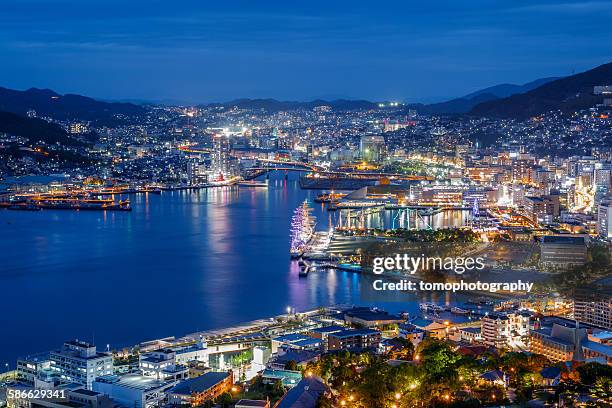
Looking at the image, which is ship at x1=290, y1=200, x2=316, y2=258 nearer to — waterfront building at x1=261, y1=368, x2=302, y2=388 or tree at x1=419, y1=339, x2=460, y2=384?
waterfront building at x1=261, y1=368, x2=302, y2=388

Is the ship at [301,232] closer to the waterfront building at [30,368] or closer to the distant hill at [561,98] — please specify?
the waterfront building at [30,368]

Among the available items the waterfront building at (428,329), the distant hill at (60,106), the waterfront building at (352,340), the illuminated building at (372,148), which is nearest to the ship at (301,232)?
the waterfront building at (428,329)

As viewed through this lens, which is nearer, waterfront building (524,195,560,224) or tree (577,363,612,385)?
tree (577,363,612,385)

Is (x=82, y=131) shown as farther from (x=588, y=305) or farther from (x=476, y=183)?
(x=588, y=305)

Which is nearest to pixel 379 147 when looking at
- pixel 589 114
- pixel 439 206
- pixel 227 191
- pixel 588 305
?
pixel 589 114

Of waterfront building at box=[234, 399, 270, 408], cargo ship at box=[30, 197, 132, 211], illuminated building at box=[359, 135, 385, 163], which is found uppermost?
illuminated building at box=[359, 135, 385, 163]

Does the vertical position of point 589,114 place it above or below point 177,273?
above

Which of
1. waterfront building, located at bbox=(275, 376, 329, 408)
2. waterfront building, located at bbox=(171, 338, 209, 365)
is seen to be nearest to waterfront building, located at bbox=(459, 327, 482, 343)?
waterfront building, located at bbox=(171, 338, 209, 365)
